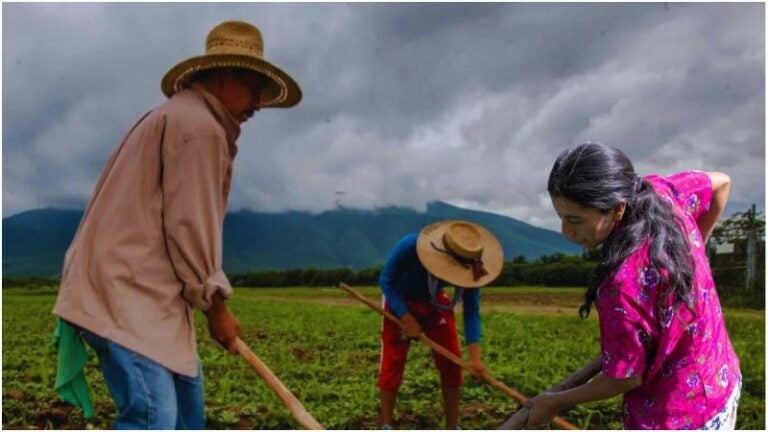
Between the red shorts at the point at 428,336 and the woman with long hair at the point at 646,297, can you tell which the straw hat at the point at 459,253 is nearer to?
the red shorts at the point at 428,336

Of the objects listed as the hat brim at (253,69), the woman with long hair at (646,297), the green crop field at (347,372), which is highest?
the hat brim at (253,69)

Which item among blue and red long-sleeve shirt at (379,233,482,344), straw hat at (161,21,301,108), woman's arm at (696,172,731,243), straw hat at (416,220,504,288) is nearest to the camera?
woman's arm at (696,172,731,243)

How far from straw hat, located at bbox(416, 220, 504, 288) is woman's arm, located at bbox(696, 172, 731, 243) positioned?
1.71 meters

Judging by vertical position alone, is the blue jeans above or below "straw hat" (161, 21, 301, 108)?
below

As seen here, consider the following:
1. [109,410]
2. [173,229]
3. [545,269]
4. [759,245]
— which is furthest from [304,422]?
[545,269]

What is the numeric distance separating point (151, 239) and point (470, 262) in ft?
6.52

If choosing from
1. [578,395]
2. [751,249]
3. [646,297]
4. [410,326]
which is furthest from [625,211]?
[751,249]

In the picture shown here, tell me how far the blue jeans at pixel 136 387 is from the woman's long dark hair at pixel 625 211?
115cm

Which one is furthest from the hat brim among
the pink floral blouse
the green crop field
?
the green crop field

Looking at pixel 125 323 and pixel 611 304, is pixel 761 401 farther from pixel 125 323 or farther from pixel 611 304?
pixel 125 323

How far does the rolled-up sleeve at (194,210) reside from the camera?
1.99m

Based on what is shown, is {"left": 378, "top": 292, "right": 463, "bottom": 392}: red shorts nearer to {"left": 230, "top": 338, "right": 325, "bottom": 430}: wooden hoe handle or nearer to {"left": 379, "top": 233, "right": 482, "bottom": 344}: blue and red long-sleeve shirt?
{"left": 379, "top": 233, "right": 482, "bottom": 344}: blue and red long-sleeve shirt

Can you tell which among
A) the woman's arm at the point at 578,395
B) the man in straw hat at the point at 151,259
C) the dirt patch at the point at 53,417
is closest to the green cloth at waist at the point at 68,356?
the man in straw hat at the point at 151,259

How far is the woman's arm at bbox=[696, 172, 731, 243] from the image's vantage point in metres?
1.89
